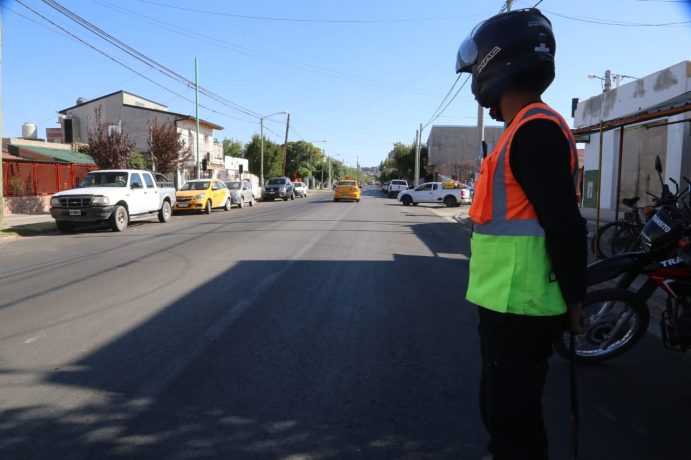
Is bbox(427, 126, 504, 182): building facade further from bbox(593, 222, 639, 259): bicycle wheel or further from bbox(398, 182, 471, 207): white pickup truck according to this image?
bbox(593, 222, 639, 259): bicycle wheel

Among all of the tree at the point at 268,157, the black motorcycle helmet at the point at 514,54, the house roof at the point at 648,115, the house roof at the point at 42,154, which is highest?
the tree at the point at 268,157

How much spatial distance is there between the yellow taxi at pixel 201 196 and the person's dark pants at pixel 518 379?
21579 mm

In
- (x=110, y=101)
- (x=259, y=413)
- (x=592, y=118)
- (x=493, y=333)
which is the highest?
(x=110, y=101)

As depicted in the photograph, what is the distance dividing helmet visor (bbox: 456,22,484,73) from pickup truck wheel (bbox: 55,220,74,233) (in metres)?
14.7

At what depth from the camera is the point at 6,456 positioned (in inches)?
108

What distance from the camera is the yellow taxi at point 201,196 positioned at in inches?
886

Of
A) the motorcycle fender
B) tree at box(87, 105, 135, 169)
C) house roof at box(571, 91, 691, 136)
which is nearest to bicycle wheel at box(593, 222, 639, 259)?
house roof at box(571, 91, 691, 136)

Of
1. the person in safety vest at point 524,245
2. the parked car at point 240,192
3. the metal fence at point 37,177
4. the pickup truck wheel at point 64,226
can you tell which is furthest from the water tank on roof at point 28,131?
the person in safety vest at point 524,245

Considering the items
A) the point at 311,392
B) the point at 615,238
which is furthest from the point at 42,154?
the point at 311,392

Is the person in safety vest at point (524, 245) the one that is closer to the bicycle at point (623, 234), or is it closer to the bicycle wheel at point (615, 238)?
the bicycle at point (623, 234)

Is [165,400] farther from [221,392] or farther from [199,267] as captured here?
[199,267]

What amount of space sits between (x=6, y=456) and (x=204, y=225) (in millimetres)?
14261

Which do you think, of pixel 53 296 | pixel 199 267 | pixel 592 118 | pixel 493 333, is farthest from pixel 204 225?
pixel 592 118

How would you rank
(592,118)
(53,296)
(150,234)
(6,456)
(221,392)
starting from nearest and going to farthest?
(6,456) → (221,392) → (53,296) → (150,234) → (592,118)
